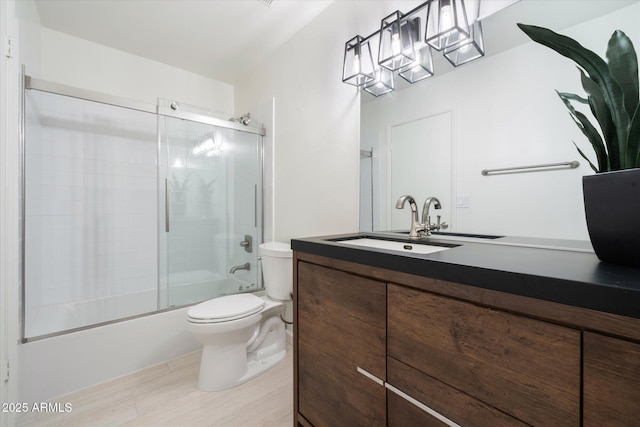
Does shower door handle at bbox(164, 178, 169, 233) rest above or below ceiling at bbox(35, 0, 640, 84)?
below

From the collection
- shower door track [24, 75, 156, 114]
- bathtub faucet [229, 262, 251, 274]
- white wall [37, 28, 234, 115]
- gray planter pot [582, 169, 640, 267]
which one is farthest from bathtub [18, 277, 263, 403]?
gray planter pot [582, 169, 640, 267]

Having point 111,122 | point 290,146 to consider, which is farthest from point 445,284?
point 111,122

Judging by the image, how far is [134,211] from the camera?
2396mm

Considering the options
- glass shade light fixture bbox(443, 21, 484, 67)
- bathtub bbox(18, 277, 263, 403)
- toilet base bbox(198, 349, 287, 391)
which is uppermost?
glass shade light fixture bbox(443, 21, 484, 67)

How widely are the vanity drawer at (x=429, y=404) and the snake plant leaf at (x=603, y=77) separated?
0.63 meters

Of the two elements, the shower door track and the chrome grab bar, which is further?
the shower door track

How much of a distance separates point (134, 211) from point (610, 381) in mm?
2935

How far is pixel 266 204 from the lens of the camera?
241 cm

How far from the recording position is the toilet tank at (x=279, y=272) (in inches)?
72.3

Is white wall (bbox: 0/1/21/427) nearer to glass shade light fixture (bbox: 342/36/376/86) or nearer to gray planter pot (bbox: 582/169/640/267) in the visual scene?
glass shade light fixture (bbox: 342/36/376/86)

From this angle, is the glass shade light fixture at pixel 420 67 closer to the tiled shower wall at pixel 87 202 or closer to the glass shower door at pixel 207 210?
the glass shower door at pixel 207 210

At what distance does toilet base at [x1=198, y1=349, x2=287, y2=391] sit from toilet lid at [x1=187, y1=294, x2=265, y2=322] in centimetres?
36

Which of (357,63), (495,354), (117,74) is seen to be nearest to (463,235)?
(495,354)

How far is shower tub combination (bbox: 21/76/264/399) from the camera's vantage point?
1.95 m
